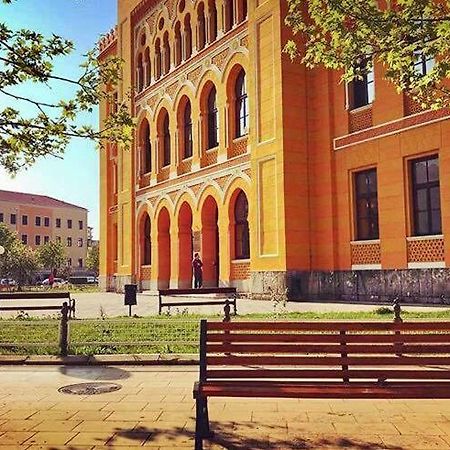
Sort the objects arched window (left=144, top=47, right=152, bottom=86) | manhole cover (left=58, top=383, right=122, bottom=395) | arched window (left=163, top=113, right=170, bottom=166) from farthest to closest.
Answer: arched window (left=144, top=47, right=152, bottom=86), arched window (left=163, top=113, right=170, bottom=166), manhole cover (left=58, top=383, right=122, bottom=395)

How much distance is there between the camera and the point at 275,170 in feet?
70.3

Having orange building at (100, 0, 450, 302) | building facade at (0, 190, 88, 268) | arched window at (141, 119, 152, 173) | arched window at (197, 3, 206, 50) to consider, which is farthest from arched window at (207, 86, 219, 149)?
building facade at (0, 190, 88, 268)

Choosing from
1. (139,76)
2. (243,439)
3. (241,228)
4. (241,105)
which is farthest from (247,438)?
(139,76)

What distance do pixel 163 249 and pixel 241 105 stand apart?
9.34 meters

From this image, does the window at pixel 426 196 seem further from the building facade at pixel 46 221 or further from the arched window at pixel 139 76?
the building facade at pixel 46 221

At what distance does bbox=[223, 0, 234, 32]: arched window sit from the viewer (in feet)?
84.1

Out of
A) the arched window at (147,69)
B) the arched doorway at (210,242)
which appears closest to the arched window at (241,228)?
the arched doorway at (210,242)

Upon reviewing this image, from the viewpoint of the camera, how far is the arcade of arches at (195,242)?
80.7 feet

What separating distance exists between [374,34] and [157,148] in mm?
24157

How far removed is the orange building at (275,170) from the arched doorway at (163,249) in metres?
0.07

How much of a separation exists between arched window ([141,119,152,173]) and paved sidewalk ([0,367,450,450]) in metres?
26.4

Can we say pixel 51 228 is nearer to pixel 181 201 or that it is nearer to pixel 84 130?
pixel 181 201

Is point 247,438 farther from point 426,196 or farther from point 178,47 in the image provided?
point 178,47

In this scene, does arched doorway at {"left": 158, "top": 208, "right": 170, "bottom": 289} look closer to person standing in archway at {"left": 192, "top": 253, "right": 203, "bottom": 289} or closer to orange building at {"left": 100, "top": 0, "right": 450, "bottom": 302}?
orange building at {"left": 100, "top": 0, "right": 450, "bottom": 302}
